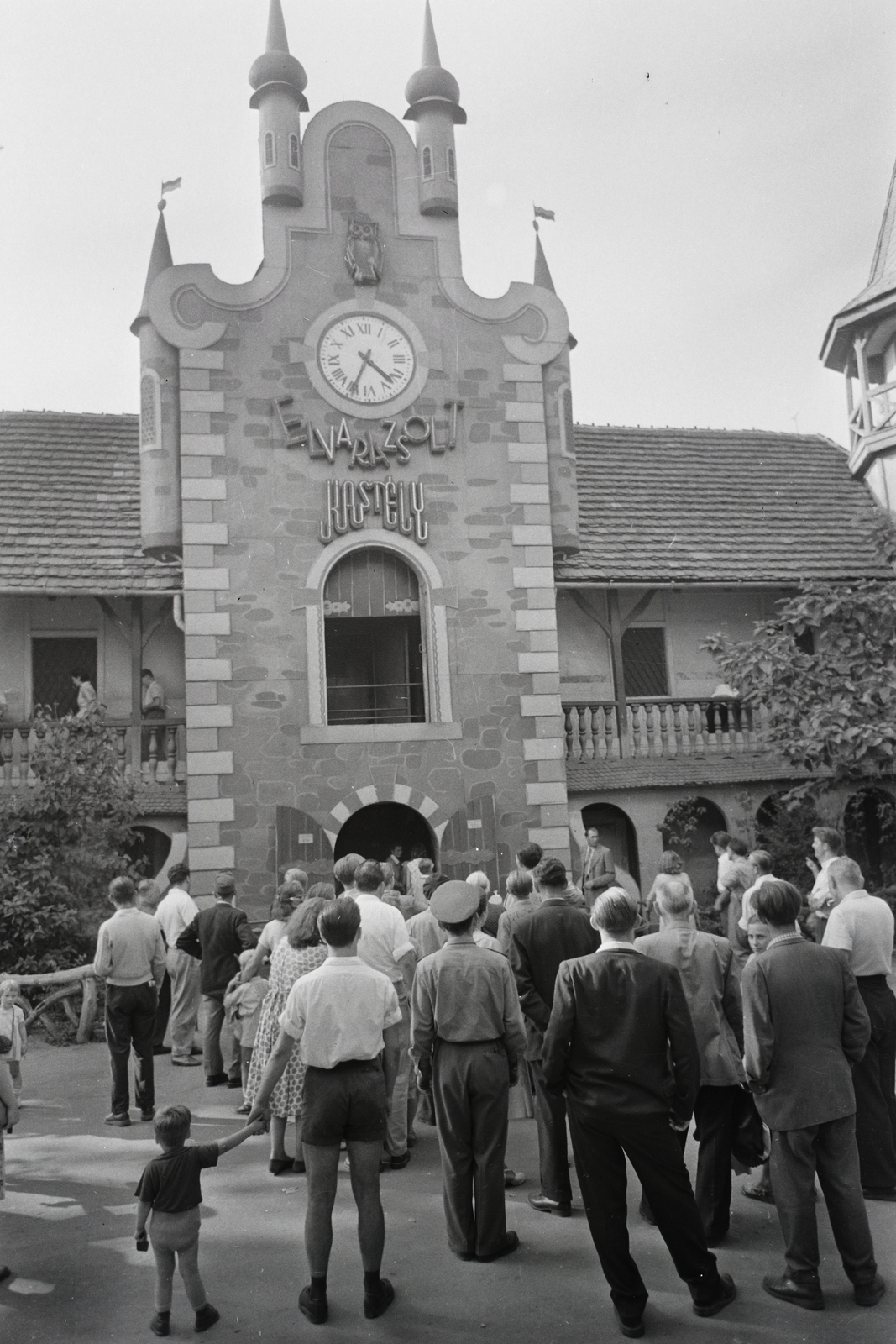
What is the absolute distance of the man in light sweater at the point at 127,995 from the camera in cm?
842

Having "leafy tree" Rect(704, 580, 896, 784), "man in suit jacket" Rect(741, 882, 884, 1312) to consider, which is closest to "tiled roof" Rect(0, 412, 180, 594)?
"leafy tree" Rect(704, 580, 896, 784)

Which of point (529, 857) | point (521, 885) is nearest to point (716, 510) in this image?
point (529, 857)

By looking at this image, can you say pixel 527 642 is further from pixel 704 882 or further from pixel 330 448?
pixel 704 882

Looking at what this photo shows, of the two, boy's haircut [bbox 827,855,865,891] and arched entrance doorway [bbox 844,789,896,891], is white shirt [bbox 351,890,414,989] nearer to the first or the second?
boy's haircut [bbox 827,855,865,891]

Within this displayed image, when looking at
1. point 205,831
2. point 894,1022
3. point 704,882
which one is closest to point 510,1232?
point 894,1022

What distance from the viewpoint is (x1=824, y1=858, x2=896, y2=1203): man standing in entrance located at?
21.0 ft

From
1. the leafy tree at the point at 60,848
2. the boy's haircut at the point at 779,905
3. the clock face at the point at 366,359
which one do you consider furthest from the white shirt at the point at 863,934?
the clock face at the point at 366,359

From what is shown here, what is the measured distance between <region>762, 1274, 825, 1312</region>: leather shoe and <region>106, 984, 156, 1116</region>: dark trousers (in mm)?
4916

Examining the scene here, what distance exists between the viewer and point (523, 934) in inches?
262

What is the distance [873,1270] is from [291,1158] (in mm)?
3625

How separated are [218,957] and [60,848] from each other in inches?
179

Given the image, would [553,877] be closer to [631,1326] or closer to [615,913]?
[615,913]

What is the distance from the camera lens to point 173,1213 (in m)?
5.10

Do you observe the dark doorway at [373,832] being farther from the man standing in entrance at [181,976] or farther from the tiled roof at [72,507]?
the man standing in entrance at [181,976]
